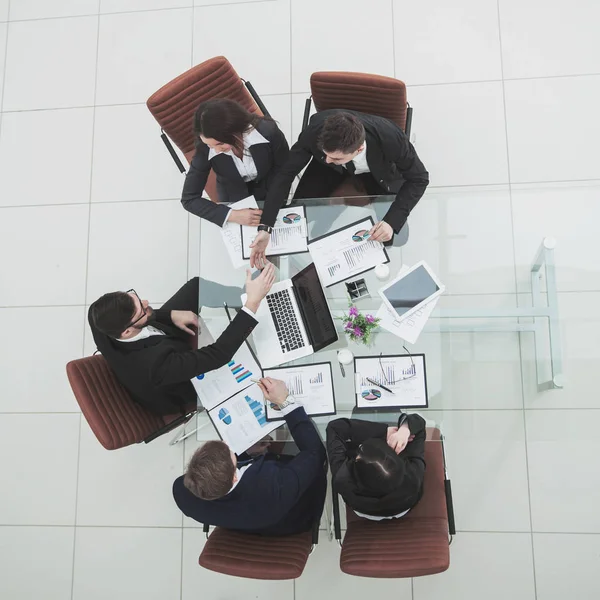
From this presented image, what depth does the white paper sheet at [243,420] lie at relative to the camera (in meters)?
2.22

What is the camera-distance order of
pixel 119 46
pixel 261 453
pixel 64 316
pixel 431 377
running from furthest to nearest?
pixel 119 46, pixel 64 316, pixel 261 453, pixel 431 377

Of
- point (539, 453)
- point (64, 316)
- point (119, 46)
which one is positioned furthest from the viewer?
point (119, 46)

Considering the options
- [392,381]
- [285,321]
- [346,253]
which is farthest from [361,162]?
[392,381]

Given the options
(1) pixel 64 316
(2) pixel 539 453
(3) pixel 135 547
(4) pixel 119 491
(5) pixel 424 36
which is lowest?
(3) pixel 135 547

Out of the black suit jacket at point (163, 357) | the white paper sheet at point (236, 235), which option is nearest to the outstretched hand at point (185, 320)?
the black suit jacket at point (163, 357)

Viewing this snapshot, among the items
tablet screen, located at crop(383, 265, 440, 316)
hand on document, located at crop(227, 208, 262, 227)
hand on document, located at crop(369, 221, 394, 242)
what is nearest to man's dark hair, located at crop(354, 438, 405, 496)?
tablet screen, located at crop(383, 265, 440, 316)

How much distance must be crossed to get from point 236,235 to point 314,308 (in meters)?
0.51

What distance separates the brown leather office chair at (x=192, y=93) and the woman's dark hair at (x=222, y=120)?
1.08 ft

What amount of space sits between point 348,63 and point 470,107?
0.79 metres

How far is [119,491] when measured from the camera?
307cm

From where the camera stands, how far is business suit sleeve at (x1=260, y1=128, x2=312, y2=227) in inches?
93.0

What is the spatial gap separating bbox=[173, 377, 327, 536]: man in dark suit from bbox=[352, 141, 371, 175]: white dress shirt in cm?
106

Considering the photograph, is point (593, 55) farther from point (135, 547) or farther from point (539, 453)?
point (135, 547)

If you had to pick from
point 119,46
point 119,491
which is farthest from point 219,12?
point 119,491
